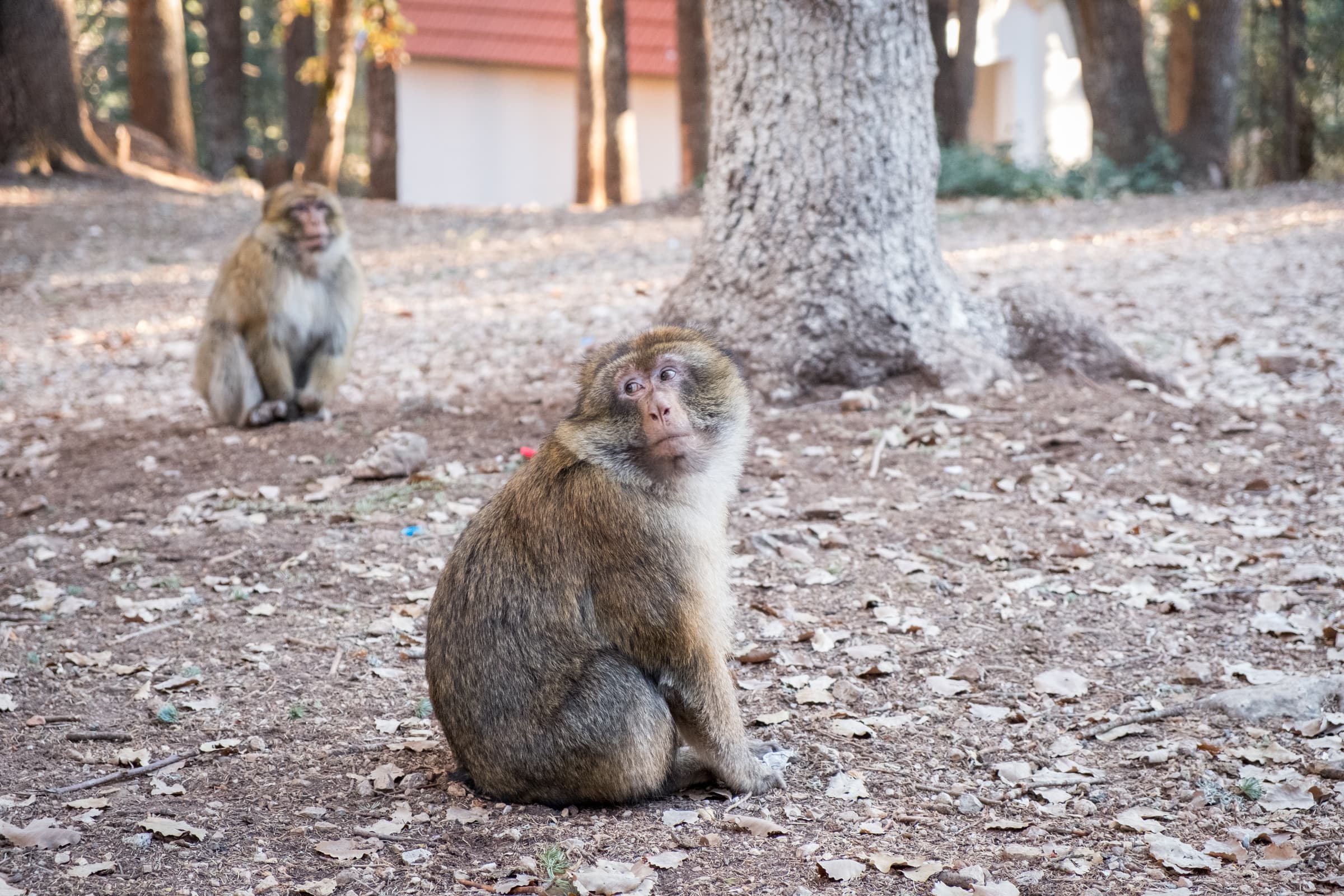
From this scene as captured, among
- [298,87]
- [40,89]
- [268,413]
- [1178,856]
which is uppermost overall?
[298,87]

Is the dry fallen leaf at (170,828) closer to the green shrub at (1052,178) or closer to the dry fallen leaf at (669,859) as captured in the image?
the dry fallen leaf at (669,859)

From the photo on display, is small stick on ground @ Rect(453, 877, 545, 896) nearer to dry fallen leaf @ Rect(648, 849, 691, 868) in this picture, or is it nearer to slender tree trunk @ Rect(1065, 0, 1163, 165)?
dry fallen leaf @ Rect(648, 849, 691, 868)

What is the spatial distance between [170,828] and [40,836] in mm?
303

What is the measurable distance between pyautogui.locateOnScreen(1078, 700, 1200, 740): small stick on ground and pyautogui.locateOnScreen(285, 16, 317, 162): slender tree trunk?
17.3m

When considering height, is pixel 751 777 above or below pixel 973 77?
below

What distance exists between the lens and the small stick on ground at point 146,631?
4637 mm

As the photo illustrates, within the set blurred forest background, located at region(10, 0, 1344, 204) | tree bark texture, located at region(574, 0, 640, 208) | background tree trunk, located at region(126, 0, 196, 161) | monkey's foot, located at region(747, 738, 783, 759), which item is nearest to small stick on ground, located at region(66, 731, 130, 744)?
monkey's foot, located at region(747, 738, 783, 759)

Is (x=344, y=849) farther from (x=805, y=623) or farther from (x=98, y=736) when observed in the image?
(x=805, y=623)

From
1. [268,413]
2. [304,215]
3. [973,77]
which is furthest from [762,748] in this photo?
[973,77]

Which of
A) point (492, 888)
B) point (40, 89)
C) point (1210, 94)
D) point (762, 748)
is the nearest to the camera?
point (492, 888)

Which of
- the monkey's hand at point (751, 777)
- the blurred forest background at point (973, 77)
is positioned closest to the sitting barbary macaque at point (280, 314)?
the monkey's hand at point (751, 777)

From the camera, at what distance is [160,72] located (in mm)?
17078

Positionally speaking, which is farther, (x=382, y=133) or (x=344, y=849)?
(x=382, y=133)

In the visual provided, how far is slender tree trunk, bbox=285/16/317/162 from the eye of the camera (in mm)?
20141
